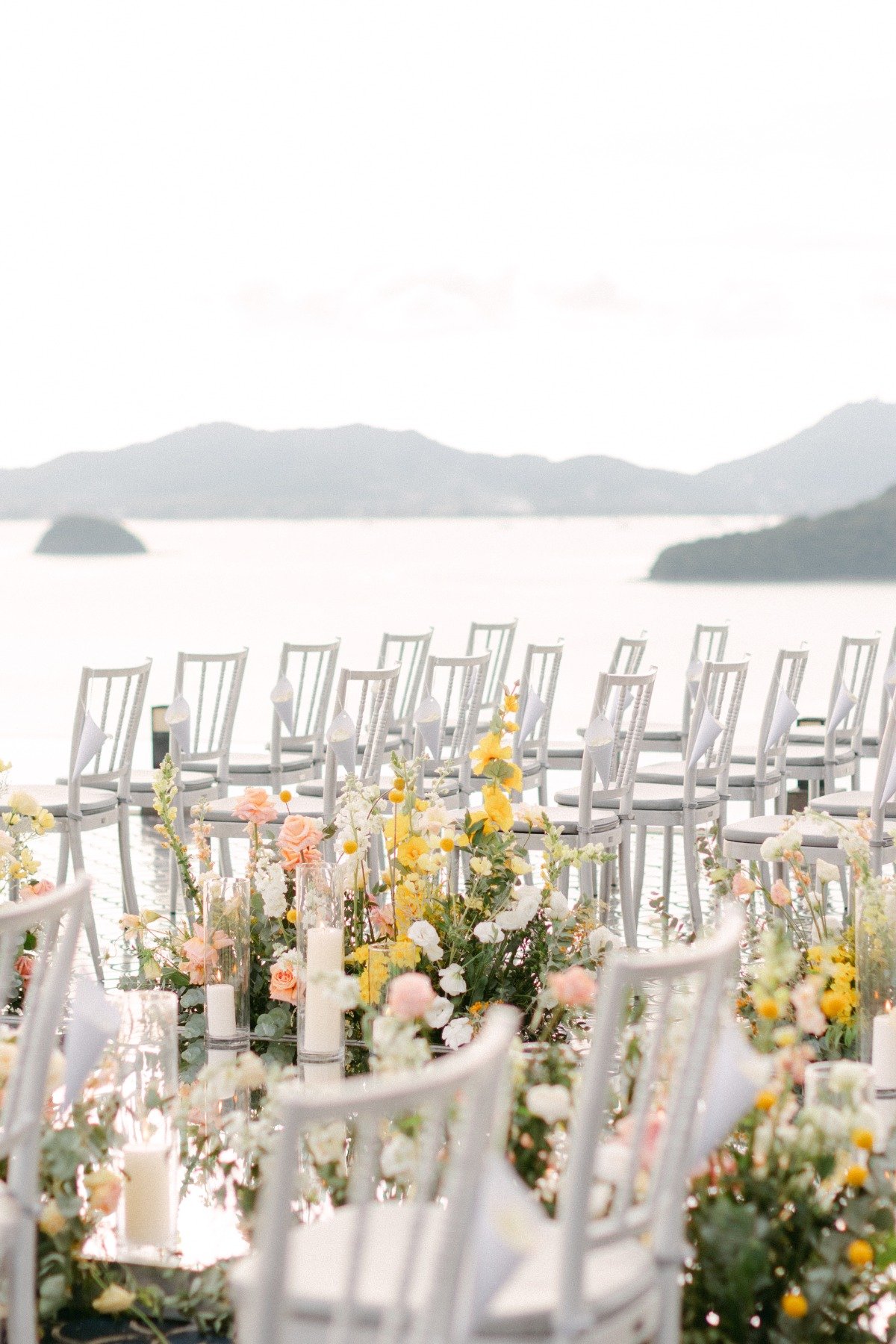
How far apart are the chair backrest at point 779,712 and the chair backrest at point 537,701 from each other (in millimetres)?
785

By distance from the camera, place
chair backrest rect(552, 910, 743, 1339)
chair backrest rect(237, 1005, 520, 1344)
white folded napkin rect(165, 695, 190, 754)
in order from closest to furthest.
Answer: chair backrest rect(237, 1005, 520, 1344) → chair backrest rect(552, 910, 743, 1339) → white folded napkin rect(165, 695, 190, 754)

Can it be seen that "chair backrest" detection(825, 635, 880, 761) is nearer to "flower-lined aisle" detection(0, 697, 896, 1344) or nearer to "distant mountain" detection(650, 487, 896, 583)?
"flower-lined aisle" detection(0, 697, 896, 1344)

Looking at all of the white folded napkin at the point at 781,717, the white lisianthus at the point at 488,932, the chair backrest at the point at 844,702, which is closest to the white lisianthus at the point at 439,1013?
the white lisianthus at the point at 488,932

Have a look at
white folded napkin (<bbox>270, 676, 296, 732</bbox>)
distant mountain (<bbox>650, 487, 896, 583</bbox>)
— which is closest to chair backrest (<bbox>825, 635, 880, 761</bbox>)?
white folded napkin (<bbox>270, 676, 296, 732</bbox>)

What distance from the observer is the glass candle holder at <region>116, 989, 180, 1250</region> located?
2.44 metres

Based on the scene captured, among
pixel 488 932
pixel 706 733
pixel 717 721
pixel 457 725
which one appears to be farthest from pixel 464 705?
pixel 488 932

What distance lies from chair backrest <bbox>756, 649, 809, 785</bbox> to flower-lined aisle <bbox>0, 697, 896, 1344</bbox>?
1.56 metres

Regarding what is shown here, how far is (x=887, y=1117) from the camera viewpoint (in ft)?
8.64

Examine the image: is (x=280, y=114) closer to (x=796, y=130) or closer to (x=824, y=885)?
(x=796, y=130)

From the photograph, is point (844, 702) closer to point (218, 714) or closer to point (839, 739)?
point (839, 739)

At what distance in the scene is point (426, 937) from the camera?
3031mm

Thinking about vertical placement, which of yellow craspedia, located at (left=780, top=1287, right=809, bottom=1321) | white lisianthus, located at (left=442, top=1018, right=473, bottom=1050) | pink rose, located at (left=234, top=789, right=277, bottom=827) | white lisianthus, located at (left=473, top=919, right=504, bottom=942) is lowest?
white lisianthus, located at (left=442, top=1018, right=473, bottom=1050)

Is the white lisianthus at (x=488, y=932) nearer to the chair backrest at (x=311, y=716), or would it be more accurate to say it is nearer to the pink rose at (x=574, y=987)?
the pink rose at (x=574, y=987)

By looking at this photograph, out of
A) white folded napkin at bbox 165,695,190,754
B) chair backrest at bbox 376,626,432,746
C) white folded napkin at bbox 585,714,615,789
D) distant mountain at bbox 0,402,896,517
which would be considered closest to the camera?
white folded napkin at bbox 585,714,615,789
